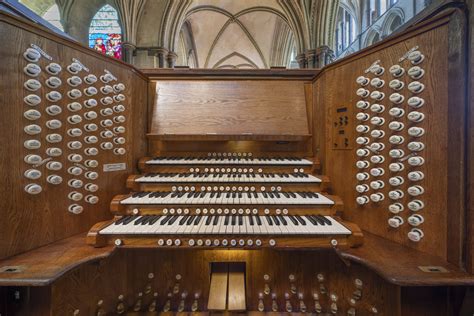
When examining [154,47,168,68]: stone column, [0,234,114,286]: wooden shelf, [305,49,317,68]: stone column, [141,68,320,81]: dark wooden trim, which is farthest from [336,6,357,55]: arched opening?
[0,234,114,286]: wooden shelf

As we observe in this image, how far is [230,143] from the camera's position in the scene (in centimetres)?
197

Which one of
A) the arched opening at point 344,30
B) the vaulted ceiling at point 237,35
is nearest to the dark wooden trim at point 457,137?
the arched opening at point 344,30

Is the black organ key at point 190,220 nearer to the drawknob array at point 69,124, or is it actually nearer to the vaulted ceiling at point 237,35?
the drawknob array at point 69,124

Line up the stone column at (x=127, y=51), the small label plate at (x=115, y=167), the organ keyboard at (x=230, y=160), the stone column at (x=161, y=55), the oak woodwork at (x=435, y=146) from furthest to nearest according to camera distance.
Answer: the stone column at (x=161, y=55) < the stone column at (x=127, y=51) < the organ keyboard at (x=230, y=160) < the small label plate at (x=115, y=167) < the oak woodwork at (x=435, y=146)

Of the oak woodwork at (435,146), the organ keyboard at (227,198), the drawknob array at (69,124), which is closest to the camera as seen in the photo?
the oak woodwork at (435,146)

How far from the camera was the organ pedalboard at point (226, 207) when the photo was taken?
1269mm

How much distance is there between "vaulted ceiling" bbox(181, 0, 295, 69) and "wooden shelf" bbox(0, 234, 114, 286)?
9809mm

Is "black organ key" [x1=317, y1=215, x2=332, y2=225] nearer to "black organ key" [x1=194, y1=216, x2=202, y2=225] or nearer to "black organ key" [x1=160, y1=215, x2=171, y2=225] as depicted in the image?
"black organ key" [x1=194, y1=216, x2=202, y2=225]

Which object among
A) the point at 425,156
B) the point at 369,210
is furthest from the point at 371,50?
the point at 369,210

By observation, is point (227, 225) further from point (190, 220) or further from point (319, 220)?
point (319, 220)

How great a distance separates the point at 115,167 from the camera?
162 cm

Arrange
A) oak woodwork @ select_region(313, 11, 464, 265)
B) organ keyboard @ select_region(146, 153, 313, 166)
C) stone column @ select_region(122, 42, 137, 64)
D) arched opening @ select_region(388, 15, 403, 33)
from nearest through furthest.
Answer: oak woodwork @ select_region(313, 11, 464, 265) < organ keyboard @ select_region(146, 153, 313, 166) < arched opening @ select_region(388, 15, 403, 33) < stone column @ select_region(122, 42, 137, 64)

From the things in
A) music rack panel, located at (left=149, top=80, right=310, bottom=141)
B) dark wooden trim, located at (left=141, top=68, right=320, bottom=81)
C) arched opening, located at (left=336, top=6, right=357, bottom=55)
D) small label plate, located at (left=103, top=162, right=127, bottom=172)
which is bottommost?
small label plate, located at (left=103, top=162, right=127, bottom=172)

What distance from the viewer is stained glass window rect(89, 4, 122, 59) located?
5.86 metres
